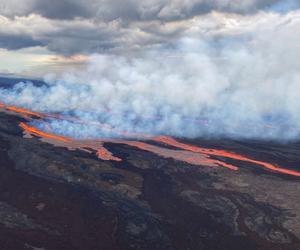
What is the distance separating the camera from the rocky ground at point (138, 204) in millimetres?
42562

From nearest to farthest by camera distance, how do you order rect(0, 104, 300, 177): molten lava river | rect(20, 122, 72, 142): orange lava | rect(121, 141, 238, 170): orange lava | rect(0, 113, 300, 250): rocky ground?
rect(0, 113, 300, 250): rocky ground, rect(121, 141, 238, 170): orange lava, rect(0, 104, 300, 177): molten lava river, rect(20, 122, 72, 142): orange lava

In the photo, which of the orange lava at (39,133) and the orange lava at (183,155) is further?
the orange lava at (39,133)

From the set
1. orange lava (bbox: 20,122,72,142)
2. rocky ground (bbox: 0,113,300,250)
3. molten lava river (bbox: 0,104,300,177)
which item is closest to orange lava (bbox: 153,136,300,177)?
molten lava river (bbox: 0,104,300,177)

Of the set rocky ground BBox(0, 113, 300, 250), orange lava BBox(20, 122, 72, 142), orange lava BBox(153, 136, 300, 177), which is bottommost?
rocky ground BBox(0, 113, 300, 250)

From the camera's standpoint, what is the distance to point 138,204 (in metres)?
51.9

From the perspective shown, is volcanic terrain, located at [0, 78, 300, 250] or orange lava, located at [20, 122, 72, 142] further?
orange lava, located at [20, 122, 72, 142]

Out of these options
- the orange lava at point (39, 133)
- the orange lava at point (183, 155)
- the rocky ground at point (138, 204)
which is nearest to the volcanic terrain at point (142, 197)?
the rocky ground at point (138, 204)

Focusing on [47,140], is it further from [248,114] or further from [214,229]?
[248,114]

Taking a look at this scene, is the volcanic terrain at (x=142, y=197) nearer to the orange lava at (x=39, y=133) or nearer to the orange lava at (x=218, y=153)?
the orange lava at (x=218, y=153)

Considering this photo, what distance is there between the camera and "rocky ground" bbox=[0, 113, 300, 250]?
42.6 m

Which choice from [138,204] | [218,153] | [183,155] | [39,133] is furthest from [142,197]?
[39,133]

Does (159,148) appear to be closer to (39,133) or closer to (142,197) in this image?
(39,133)

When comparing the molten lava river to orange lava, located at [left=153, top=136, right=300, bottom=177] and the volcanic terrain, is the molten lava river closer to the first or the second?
orange lava, located at [left=153, top=136, right=300, bottom=177]

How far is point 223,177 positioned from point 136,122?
57.4 m
